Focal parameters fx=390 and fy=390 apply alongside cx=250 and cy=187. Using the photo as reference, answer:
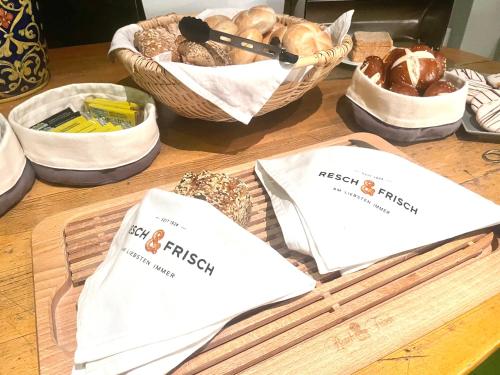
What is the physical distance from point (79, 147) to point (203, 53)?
0.29 metres

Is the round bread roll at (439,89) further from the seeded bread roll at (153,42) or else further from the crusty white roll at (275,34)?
the seeded bread roll at (153,42)

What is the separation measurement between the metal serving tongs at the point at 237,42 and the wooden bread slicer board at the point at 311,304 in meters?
0.29

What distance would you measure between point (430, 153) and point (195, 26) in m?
0.54

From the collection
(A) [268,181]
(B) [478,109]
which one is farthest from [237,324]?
(B) [478,109]

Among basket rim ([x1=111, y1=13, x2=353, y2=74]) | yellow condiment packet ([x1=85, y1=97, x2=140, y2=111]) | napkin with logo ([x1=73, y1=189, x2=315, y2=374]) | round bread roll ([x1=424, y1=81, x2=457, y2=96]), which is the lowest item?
napkin with logo ([x1=73, y1=189, x2=315, y2=374])

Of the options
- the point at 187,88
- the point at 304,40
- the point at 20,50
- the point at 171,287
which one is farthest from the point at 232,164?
the point at 20,50

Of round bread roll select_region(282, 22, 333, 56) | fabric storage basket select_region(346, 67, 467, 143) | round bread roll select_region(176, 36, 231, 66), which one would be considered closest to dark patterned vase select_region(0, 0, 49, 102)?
round bread roll select_region(176, 36, 231, 66)

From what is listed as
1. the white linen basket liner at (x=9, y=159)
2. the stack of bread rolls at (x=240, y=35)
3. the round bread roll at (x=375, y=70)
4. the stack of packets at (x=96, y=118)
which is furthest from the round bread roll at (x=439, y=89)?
the white linen basket liner at (x=9, y=159)

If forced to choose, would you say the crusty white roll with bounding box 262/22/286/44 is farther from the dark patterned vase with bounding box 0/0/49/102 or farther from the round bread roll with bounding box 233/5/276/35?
the dark patterned vase with bounding box 0/0/49/102

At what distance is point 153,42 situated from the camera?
0.80m

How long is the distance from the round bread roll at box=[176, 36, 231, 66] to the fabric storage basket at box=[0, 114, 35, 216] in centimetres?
33

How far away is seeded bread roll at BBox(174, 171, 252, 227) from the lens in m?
0.57

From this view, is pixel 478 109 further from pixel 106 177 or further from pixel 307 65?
pixel 106 177

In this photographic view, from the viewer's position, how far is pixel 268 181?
0.68m
